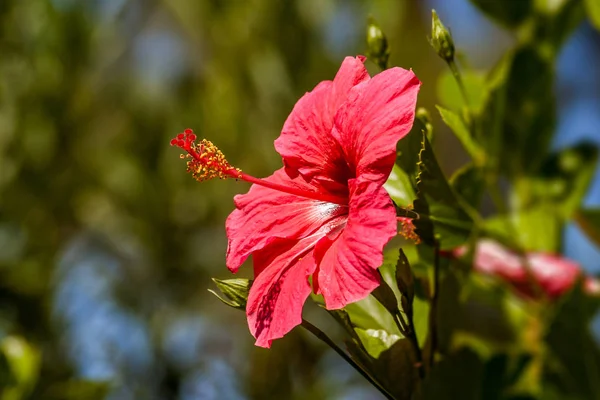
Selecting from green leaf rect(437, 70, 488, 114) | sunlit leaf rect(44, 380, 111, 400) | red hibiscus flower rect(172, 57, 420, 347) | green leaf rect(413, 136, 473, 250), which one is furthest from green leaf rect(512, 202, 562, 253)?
sunlit leaf rect(44, 380, 111, 400)

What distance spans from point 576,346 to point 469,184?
0.82 feet

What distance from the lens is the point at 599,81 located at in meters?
3.39

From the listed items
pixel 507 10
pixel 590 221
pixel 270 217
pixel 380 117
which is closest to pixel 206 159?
pixel 270 217

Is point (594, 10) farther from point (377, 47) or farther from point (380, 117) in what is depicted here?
point (380, 117)

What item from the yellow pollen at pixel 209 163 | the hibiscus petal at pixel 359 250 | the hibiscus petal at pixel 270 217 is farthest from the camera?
the yellow pollen at pixel 209 163

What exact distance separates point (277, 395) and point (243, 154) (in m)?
0.76

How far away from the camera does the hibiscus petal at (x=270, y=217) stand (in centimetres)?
66

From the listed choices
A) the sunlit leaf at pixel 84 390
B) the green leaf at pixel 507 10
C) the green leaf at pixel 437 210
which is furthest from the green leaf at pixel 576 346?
the sunlit leaf at pixel 84 390

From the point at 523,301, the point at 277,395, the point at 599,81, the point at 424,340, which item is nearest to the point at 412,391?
the point at 424,340

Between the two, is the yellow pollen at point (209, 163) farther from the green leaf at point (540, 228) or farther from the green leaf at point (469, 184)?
the green leaf at point (540, 228)

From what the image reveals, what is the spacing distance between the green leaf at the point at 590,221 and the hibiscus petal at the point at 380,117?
697mm

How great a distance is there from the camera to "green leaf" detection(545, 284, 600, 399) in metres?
0.89

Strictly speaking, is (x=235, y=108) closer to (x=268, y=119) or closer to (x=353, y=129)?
(x=268, y=119)

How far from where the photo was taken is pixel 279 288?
61 centimetres
